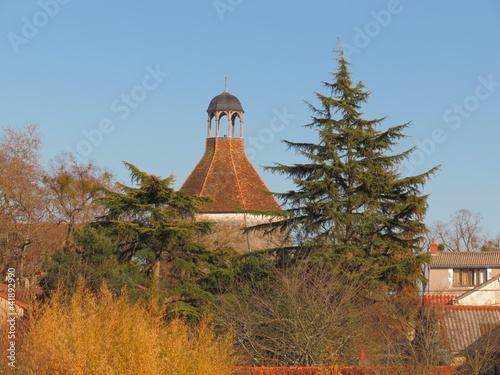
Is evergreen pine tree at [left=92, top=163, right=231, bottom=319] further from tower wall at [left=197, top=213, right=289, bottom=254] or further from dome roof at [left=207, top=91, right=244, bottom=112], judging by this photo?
dome roof at [left=207, top=91, right=244, bottom=112]

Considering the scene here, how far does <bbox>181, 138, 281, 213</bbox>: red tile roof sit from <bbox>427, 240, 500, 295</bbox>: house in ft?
47.9

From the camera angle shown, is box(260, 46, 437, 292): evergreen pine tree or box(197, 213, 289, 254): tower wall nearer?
box(260, 46, 437, 292): evergreen pine tree

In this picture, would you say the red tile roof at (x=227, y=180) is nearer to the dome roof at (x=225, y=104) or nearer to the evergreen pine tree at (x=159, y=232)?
the dome roof at (x=225, y=104)

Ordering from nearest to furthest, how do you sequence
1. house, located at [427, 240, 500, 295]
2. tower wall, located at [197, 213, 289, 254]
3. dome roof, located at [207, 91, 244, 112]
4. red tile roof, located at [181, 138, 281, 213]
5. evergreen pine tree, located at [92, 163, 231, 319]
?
evergreen pine tree, located at [92, 163, 231, 319] → tower wall, located at [197, 213, 289, 254] → red tile roof, located at [181, 138, 281, 213] → dome roof, located at [207, 91, 244, 112] → house, located at [427, 240, 500, 295]

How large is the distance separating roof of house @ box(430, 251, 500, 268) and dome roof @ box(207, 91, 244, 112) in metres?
16.3

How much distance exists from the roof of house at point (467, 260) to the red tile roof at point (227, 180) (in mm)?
14086

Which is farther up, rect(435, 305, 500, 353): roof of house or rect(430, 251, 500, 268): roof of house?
rect(430, 251, 500, 268): roof of house

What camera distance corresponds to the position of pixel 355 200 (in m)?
28.0

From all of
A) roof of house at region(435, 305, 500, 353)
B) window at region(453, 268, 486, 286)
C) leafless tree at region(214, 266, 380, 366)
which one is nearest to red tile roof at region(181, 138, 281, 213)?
roof of house at region(435, 305, 500, 353)

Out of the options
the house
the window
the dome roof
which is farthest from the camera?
the window

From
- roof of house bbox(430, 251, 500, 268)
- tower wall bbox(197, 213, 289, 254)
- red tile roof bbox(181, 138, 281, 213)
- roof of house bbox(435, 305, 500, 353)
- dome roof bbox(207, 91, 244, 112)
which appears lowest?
roof of house bbox(435, 305, 500, 353)

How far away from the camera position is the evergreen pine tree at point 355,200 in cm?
2761

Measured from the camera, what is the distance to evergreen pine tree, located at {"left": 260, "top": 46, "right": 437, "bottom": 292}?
1087 inches

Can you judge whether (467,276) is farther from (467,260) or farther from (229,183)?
(229,183)
